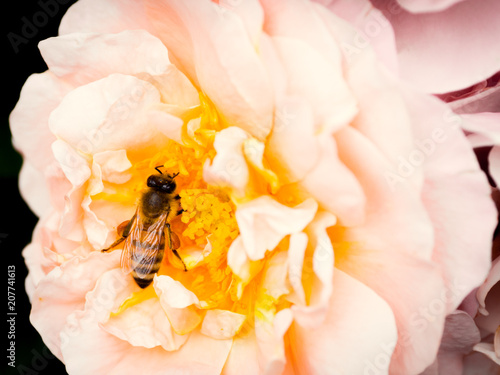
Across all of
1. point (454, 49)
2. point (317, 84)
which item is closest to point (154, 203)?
point (317, 84)

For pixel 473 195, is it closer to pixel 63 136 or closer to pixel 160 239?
pixel 160 239

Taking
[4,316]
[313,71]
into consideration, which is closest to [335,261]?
→ [313,71]

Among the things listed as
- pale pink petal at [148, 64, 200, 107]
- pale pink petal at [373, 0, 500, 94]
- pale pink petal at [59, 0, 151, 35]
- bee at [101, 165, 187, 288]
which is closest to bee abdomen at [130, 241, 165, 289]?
bee at [101, 165, 187, 288]

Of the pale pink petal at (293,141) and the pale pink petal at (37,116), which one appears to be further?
the pale pink petal at (37,116)

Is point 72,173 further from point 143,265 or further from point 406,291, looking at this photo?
point 406,291

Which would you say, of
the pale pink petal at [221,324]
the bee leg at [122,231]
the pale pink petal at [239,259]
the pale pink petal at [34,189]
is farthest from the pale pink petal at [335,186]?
the pale pink petal at [34,189]

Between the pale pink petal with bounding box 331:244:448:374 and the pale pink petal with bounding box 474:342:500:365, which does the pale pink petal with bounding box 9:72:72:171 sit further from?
the pale pink petal with bounding box 474:342:500:365

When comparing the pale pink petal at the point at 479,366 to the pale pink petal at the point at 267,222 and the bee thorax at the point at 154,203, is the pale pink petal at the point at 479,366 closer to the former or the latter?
the pale pink petal at the point at 267,222
